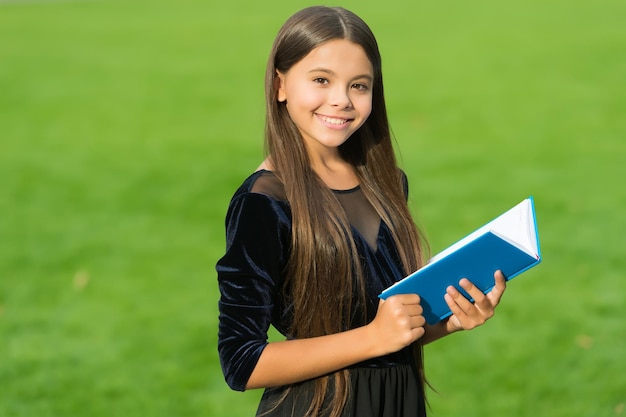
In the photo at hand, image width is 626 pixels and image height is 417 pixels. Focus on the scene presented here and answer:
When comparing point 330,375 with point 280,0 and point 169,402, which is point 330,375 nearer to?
point 169,402

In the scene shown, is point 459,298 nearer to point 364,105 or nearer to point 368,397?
point 368,397

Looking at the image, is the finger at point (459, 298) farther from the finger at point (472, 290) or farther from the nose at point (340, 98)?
the nose at point (340, 98)

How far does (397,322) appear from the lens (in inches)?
86.0

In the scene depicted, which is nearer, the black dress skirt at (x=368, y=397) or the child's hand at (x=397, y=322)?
the child's hand at (x=397, y=322)

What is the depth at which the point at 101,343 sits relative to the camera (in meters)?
6.00

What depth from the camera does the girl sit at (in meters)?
2.24

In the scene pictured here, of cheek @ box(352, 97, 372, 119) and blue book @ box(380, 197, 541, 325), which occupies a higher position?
cheek @ box(352, 97, 372, 119)

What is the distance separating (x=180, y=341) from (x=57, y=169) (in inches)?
180

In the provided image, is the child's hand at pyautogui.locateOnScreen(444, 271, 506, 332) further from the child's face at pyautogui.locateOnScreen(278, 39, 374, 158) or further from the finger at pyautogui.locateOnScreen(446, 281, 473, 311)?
the child's face at pyautogui.locateOnScreen(278, 39, 374, 158)

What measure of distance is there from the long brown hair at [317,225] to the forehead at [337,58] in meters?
0.01

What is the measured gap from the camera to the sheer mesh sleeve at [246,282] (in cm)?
223


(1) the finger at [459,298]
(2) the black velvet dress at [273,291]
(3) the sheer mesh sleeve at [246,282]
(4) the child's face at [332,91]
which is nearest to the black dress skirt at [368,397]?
(2) the black velvet dress at [273,291]

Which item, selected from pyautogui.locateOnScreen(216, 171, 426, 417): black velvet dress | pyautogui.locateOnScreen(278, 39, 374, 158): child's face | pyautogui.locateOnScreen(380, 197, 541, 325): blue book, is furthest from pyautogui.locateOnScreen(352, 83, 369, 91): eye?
pyautogui.locateOnScreen(380, 197, 541, 325): blue book

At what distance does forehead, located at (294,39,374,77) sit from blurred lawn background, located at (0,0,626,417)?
802 millimetres
